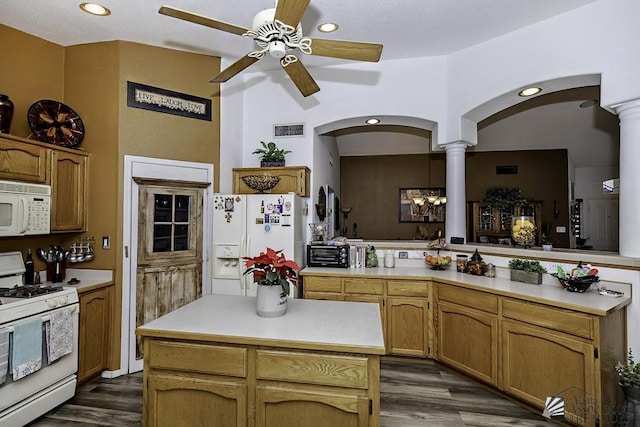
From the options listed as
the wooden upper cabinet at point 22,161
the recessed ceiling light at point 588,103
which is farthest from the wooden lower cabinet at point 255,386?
the recessed ceiling light at point 588,103

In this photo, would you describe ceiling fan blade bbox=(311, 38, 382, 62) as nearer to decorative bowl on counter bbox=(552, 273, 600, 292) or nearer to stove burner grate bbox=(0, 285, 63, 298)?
decorative bowl on counter bbox=(552, 273, 600, 292)

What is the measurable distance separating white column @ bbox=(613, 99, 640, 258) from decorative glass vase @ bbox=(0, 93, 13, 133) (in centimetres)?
469

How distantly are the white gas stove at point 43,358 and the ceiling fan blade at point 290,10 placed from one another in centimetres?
251

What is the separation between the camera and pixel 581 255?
2.81 meters

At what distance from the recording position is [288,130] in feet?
13.9

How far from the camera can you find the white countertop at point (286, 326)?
1632 mm

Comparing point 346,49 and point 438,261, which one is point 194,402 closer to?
point 346,49

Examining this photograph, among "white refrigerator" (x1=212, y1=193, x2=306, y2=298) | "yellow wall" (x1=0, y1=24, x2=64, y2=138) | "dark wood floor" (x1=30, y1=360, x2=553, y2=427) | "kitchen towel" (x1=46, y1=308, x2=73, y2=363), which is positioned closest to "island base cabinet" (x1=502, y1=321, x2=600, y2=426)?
"dark wood floor" (x1=30, y1=360, x2=553, y2=427)

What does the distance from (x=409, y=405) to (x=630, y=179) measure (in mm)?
2374

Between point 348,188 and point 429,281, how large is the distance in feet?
16.1

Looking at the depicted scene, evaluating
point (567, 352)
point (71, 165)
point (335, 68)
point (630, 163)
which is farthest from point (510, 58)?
point (71, 165)

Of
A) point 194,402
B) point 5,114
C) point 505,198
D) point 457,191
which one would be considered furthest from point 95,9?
point 505,198

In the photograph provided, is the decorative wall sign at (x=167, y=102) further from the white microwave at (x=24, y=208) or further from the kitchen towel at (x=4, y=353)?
the kitchen towel at (x=4, y=353)

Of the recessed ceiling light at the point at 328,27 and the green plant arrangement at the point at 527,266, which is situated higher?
the recessed ceiling light at the point at 328,27
